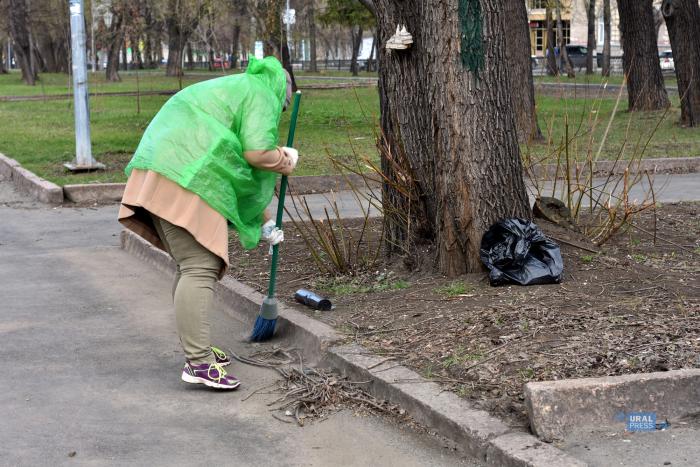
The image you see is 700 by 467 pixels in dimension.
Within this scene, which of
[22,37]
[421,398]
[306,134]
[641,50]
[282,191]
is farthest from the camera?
[22,37]

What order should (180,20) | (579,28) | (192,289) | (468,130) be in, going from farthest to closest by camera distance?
(579,28) < (180,20) < (468,130) < (192,289)

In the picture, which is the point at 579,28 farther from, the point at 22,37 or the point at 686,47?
the point at 686,47

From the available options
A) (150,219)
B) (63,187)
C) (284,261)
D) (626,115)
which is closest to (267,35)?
(626,115)

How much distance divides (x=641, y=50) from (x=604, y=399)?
1636cm

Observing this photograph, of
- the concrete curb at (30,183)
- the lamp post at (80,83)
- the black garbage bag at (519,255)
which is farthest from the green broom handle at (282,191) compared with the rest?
the lamp post at (80,83)

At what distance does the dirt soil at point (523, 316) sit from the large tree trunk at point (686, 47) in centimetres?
1124

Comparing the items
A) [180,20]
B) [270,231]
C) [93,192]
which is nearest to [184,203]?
[270,231]

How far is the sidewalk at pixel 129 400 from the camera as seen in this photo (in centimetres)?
396

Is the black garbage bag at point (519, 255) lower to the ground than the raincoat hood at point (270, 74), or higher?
lower

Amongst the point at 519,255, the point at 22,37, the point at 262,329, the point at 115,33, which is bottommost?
the point at 262,329

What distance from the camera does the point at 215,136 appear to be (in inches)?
181

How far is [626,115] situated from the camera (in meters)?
20.3

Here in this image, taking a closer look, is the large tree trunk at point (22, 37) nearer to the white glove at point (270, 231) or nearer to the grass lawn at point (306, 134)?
the grass lawn at point (306, 134)

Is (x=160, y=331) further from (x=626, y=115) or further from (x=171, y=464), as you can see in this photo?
(x=626, y=115)
